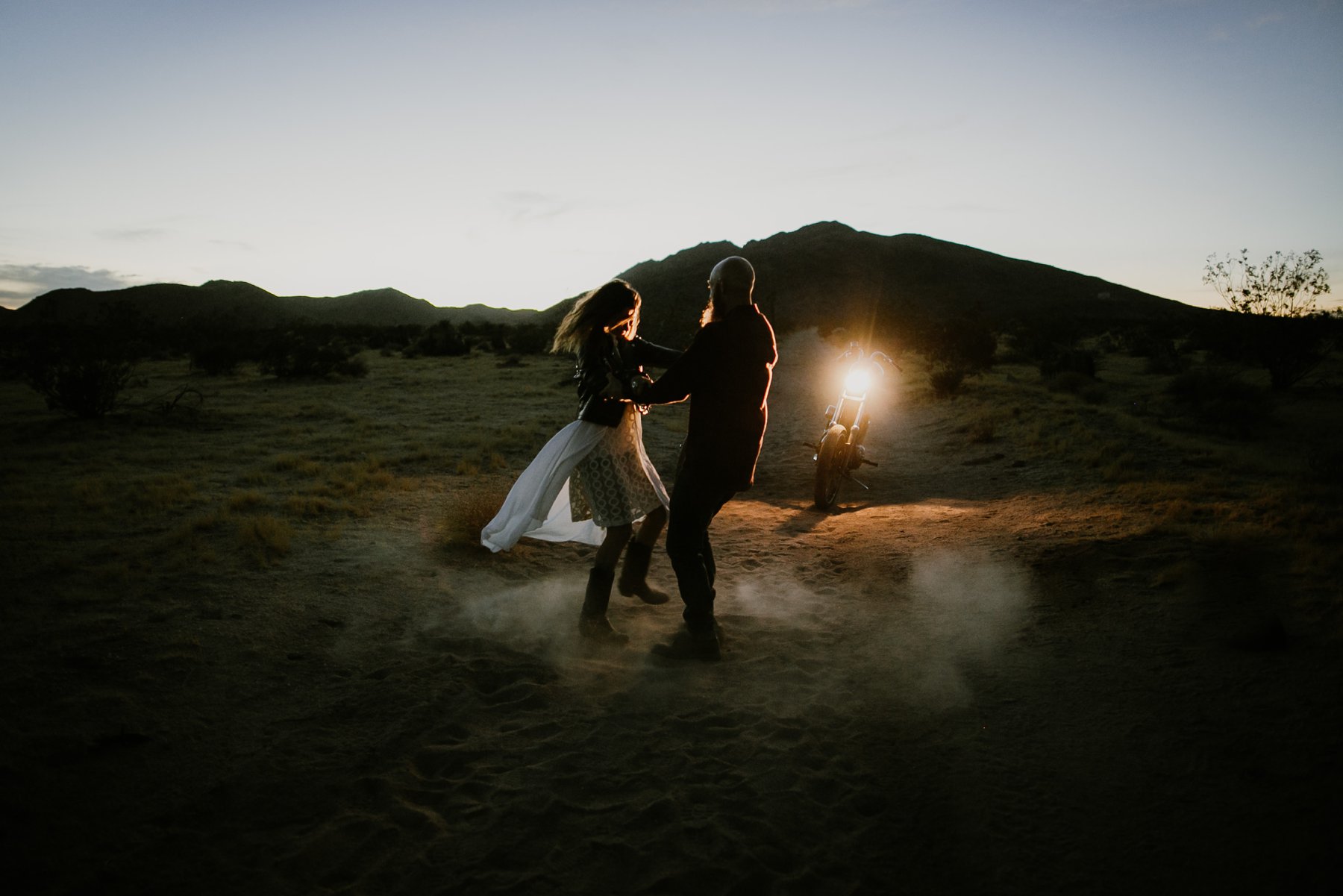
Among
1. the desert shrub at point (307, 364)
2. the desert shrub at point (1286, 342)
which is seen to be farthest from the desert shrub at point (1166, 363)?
the desert shrub at point (307, 364)

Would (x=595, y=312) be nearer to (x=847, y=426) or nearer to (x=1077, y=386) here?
(x=847, y=426)

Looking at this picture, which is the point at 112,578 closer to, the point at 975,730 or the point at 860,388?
the point at 975,730

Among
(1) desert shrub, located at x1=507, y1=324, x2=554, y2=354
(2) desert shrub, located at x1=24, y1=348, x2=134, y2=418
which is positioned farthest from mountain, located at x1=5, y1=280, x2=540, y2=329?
(2) desert shrub, located at x1=24, y1=348, x2=134, y2=418

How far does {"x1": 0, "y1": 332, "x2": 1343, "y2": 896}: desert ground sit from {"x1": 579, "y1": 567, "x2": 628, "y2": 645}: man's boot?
118 mm

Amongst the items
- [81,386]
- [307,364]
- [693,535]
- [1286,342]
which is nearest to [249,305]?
[307,364]

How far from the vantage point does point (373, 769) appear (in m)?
3.19

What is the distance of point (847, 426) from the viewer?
889 centimetres

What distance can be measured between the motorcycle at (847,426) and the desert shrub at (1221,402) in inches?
279

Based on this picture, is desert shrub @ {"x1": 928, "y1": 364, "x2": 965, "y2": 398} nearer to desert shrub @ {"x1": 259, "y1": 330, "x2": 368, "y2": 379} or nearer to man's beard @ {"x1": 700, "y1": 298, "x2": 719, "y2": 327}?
man's beard @ {"x1": 700, "y1": 298, "x2": 719, "y2": 327}

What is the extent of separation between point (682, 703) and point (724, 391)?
1.66 meters

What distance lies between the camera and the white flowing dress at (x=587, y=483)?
438 centimetres

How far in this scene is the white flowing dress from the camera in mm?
4379

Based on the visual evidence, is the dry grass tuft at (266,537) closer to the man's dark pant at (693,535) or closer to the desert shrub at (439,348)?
the man's dark pant at (693,535)

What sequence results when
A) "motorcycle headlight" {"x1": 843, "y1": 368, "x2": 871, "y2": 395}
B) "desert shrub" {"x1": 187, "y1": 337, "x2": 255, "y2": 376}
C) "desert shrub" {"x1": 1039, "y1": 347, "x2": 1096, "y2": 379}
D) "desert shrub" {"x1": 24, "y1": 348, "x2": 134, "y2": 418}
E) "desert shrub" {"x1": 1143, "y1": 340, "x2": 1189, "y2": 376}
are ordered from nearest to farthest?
"motorcycle headlight" {"x1": 843, "y1": 368, "x2": 871, "y2": 395} < "desert shrub" {"x1": 24, "y1": 348, "x2": 134, "y2": 418} < "desert shrub" {"x1": 1039, "y1": 347, "x2": 1096, "y2": 379} < "desert shrub" {"x1": 1143, "y1": 340, "x2": 1189, "y2": 376} < "desert shrub" {"x1": 187, "y1": 337, "x2": 255, "y2": 376}
